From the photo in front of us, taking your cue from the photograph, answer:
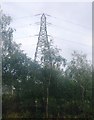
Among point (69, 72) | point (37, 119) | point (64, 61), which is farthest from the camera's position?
point (69, 72)

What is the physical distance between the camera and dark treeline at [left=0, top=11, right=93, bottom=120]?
1038 inches

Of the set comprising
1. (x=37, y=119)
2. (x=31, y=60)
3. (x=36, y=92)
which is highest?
(x=31, y=60)

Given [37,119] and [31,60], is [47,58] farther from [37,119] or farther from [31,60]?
[37,119]

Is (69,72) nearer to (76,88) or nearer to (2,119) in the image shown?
(76,88)

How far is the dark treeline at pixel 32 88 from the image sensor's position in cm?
2638

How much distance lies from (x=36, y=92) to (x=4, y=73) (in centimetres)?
346

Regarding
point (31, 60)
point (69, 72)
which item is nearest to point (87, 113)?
point (69, 72)

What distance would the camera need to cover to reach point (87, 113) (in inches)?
1152

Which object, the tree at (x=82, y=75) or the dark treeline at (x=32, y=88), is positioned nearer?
the dark treeline at (x=32, y=88)

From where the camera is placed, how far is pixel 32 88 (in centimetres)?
2777

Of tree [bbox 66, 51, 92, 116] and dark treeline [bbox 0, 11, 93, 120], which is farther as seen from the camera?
tree [bbox 66, 51, 92, 116]

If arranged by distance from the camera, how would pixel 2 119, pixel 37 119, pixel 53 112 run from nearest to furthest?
pixel 2 119 < pixel 37 119 < pixel 53 112

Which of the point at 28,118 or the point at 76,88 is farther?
the point at 76,88

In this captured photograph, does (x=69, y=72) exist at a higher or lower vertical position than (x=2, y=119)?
higher
